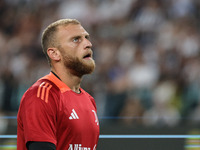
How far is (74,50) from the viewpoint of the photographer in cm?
291

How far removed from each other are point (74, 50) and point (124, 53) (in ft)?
16.2

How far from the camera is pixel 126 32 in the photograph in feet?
27.5

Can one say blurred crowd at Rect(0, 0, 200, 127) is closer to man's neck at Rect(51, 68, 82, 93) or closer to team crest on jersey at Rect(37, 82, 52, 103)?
man's neck at Rect(51, 68, 82, 93)

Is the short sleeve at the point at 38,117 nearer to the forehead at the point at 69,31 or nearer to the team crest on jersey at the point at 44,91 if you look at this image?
the team crest on jersey at the point at 44,91

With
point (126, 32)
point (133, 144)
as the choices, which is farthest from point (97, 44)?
point (133, 144)

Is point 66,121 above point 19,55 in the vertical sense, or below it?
above

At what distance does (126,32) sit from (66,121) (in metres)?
5.89

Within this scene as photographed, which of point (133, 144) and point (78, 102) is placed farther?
point (133, 144)

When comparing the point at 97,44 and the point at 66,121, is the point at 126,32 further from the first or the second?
the point at 66,121

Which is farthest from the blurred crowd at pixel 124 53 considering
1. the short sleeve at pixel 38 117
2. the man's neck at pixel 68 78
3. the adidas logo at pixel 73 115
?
the short sleeve at pixel 38 117

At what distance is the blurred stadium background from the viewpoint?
249 inches

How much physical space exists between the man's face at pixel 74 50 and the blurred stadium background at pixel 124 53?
2.31 meters

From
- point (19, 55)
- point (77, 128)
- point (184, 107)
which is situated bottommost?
point (184, 107)

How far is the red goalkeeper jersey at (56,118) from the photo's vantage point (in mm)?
2504
